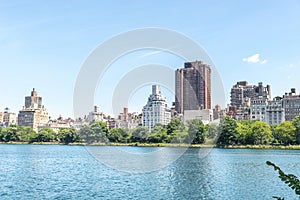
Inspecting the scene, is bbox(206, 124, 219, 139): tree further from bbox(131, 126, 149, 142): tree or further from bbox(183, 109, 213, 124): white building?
bbox(131, 126, 149, 142): tree

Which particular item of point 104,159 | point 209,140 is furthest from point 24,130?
point 104,159

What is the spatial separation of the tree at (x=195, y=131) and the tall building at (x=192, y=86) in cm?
249

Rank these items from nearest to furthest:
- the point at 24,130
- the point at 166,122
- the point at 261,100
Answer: the point at 166,122 < the point at 24,130 < the point at 261,100

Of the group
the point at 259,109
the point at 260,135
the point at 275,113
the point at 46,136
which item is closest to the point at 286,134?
the point at 260,135

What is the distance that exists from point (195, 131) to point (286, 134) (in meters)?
15.6

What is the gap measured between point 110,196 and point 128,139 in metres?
57.7

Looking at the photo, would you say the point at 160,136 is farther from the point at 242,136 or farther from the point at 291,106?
the point at 291,106

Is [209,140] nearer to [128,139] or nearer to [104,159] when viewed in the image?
[128,139]

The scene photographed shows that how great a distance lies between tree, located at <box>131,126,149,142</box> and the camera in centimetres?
6319

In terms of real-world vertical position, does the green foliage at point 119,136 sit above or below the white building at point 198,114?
below

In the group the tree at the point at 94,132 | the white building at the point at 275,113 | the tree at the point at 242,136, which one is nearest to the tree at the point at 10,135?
the tree at the point at 94,132

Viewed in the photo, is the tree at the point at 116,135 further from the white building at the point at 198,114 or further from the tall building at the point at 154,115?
the white building at the point at 198,114

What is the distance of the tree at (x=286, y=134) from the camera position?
62569 mm

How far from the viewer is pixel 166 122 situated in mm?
67250
